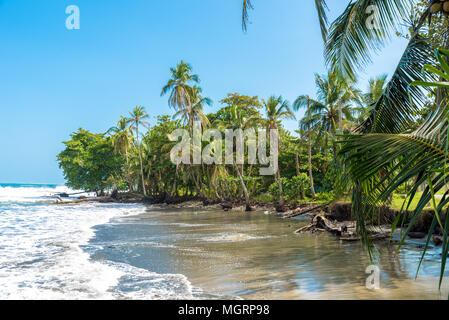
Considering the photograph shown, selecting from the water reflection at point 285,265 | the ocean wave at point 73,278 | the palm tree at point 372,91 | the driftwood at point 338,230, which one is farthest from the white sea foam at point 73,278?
the palm tree at point 372,91

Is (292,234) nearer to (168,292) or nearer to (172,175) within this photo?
(168,292)

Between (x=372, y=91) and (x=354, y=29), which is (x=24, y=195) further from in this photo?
(x=354, y=29)

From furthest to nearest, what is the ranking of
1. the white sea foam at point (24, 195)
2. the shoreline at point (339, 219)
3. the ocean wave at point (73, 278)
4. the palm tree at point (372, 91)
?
the white sea foam at point (24, 195) < the palm tree at point (372, 91) < the shoreline at point (339, 219) < the ocean wave at point (73, 278)

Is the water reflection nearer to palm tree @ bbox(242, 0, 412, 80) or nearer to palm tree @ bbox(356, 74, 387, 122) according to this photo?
palm tree @ bbox(242, 0, 412, 80)

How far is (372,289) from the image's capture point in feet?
14.8

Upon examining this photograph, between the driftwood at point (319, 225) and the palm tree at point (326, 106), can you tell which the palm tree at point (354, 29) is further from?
the palm tree at point (326, 106)

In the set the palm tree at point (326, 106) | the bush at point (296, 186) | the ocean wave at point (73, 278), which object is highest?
the palm tree at point (326, 106)

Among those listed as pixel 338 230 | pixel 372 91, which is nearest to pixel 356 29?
pixel 338 230

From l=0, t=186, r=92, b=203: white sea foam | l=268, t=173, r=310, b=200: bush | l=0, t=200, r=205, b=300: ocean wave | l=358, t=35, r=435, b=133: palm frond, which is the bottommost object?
l=0, t=186, r=92, b=203: white sea foam

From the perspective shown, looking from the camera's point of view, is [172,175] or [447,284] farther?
[172,175]

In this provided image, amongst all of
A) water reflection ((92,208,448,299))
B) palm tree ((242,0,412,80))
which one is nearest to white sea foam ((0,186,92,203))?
water reflection ((92,208,448,299))

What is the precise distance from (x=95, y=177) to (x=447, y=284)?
165 feet

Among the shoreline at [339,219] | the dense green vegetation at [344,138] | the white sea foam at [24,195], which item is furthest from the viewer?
the white sea foam at [24,195]
